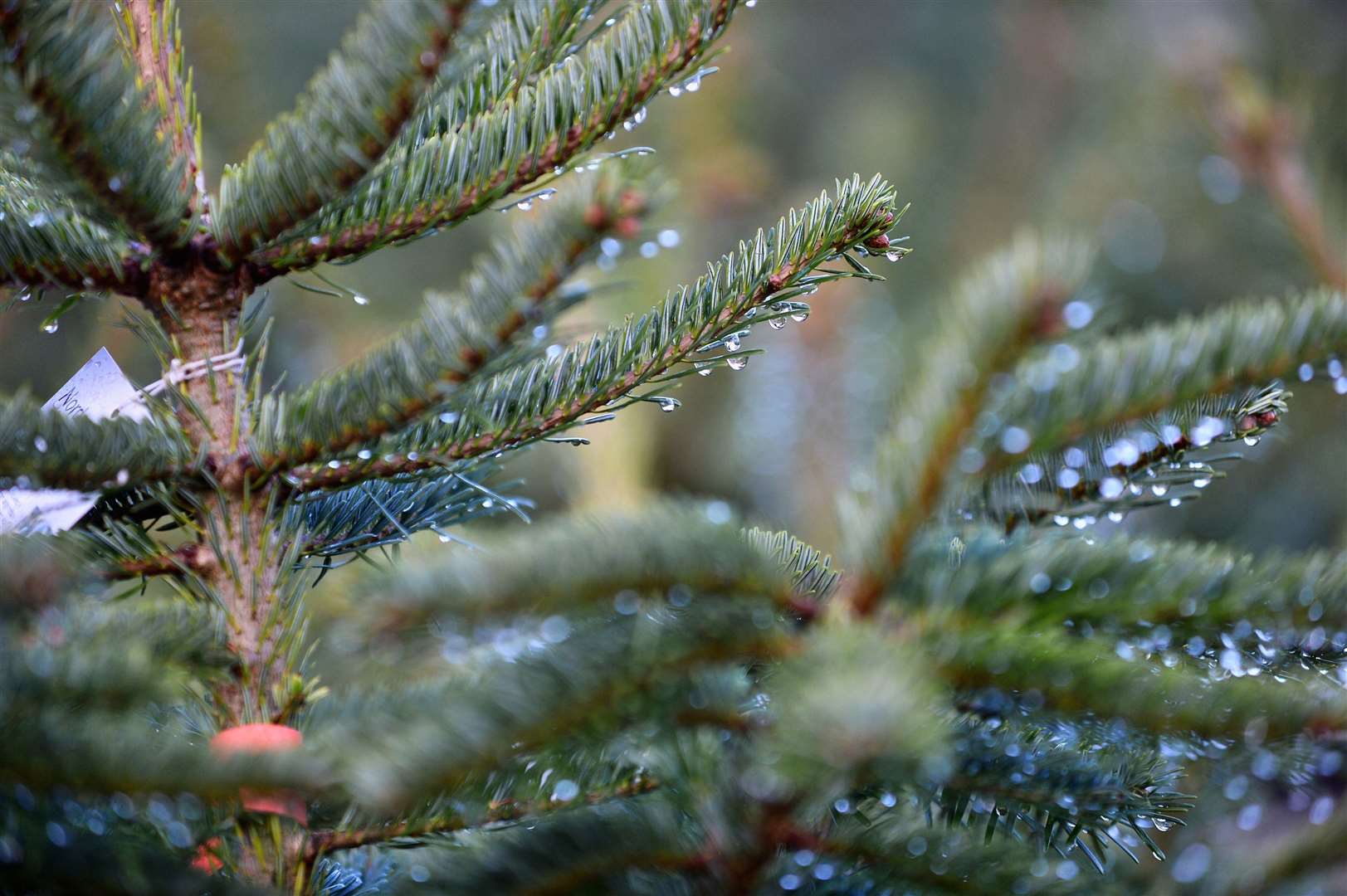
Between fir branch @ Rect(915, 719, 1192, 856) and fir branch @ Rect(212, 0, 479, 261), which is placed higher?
fir branch @ Rect(212, 0, 479, 261)

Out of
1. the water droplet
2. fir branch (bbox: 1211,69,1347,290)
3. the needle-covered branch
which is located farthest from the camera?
fir branch (bbox: 1211,69,1347,290)

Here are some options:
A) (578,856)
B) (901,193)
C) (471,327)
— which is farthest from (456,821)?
(901,193)

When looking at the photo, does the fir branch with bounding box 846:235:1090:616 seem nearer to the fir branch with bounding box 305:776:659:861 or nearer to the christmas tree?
the christmas tree

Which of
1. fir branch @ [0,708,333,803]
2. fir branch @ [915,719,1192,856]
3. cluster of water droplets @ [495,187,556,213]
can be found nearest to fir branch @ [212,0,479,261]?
cluster of water droplets @ [495,187,556,213]

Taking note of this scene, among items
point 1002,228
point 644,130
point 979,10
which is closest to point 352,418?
point 644,130

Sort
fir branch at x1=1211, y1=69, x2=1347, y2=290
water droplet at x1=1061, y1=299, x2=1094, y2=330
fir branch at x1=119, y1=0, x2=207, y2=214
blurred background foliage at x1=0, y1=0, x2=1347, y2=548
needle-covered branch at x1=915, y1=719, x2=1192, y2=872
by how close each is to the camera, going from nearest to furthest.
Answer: water droplet at x1=1061, y1=299, x2=1094, y2=330, needle-covered branch at x1=915, y1=719, x2=1192, y2=872, fir branch at x1=119, y1=0, x2=207, y2=214, fir branch at x1=1211, y1=69, x2=1347, y2=290, blurred background foliage at x1=0, y1=0, x2=1347, y2=548

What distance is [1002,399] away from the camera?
36 centimetres

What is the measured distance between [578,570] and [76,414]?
298 mm

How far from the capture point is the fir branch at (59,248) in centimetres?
47

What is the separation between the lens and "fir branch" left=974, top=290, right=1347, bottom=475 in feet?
1.16

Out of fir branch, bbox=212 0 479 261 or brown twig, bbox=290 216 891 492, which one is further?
brown twig, bbox=290 216 891 492

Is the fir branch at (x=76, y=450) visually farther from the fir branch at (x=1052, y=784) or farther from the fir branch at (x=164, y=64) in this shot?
the fir branch at (x=1052, y=784)

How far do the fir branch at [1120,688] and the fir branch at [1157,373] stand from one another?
0.20ft

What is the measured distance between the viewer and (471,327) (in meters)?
0.40
